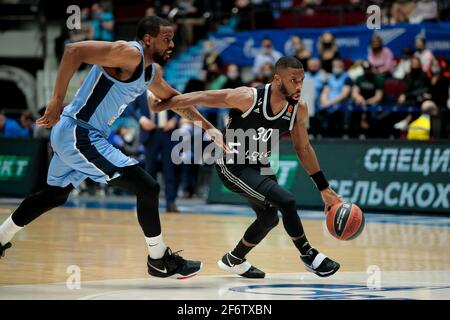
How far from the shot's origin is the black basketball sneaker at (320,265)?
7738 mm

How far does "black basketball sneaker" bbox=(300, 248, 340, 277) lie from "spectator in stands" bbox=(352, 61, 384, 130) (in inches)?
363

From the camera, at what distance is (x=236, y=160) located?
8.14 metres

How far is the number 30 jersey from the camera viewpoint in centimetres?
800

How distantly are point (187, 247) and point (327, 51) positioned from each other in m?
8.99

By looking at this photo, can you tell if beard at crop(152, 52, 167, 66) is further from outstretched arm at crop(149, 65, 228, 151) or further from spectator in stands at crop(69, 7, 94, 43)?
spectator in stands at crop(69, 7, 94, 43)

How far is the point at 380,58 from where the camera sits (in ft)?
59.3

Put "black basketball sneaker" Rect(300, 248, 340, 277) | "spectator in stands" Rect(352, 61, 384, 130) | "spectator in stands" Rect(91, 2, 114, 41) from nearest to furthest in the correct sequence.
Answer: "black basketball sneaker" Rect(300, 248, 340, 277) < "spectator in stands" Rect(352, 61, 384, 130) < "spectator in stands" Rect(91, 2, 114, 41)

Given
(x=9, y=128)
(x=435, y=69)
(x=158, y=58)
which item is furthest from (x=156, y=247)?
(x=9, y=128)

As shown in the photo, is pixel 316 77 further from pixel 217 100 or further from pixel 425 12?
Answer: pixel 217 100

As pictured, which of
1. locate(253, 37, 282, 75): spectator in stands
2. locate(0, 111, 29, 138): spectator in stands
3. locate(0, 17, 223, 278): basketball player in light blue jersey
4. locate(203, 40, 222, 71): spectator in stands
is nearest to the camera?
locate(0, 17, 223, 278): basketball player in light blue jersey

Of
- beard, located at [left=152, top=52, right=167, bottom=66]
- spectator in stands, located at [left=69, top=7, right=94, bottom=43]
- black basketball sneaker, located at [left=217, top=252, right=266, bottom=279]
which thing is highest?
spectator in stands, located at [left=69, top=7, right=94, bottom=43]

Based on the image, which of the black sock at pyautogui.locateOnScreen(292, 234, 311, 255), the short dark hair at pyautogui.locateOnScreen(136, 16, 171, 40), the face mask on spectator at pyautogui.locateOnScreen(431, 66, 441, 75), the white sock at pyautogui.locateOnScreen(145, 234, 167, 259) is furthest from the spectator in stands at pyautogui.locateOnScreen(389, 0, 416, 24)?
the white sock at pyautogui.locateOnScreen(145, 234, 167, 259)

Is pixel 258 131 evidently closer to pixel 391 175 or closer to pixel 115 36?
pixel 391 175
